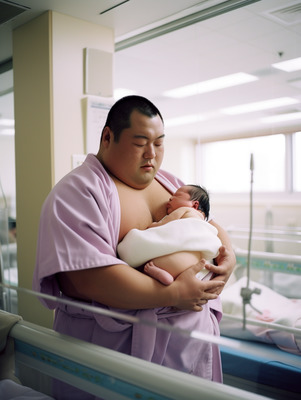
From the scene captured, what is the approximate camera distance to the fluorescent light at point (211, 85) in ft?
11.1

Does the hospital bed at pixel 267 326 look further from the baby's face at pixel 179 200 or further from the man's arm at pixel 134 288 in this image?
the baby's face at pixel 179 200

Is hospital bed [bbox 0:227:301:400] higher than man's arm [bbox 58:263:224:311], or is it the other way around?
man's arm [bbox 58:263:224:311]

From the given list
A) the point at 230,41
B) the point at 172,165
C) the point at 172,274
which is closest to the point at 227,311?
the point at 230,41

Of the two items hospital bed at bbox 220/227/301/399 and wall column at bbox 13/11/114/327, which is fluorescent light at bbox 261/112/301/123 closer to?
hospital bed at bbox 220/227/301/399

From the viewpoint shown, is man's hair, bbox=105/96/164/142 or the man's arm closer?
the man's arm

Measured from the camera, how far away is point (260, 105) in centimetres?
377

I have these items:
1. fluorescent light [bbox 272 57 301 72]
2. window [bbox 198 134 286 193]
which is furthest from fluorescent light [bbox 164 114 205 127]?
fluorescent light [bbox 272 57 301 72]

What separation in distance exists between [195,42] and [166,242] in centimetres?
201

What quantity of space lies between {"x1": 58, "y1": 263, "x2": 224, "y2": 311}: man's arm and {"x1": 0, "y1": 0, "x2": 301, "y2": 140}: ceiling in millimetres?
1491

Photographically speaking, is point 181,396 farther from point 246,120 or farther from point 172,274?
point 246,120

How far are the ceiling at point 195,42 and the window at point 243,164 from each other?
9.2 inches

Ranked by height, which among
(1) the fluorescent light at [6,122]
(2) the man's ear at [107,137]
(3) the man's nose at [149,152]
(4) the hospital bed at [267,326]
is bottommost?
(4) the hospital bed at [267,326]

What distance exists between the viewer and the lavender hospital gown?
892 mm

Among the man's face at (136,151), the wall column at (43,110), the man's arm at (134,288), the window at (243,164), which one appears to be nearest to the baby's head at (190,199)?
the man's face at (136,151)
